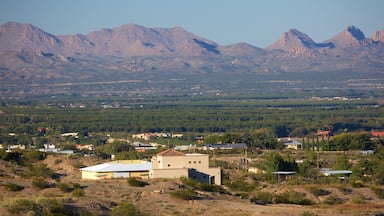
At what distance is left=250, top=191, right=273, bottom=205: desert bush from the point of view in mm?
47156

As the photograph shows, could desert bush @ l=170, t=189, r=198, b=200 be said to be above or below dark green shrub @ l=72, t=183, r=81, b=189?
below

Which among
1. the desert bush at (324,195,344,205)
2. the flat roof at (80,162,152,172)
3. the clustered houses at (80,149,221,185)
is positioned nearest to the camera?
the desert bush at (324,195,344,205)

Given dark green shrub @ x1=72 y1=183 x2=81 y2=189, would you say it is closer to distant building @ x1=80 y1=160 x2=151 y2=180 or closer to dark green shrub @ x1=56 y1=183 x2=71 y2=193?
dark green shrub @ x1=56 y1=183 x2=71 y2=193

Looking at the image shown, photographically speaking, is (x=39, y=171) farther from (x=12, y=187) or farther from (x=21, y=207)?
(x=21, y=207)

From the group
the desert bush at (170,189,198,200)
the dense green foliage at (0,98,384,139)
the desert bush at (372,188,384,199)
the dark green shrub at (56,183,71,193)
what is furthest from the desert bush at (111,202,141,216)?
the dense green foliage at (0,98,384,139)

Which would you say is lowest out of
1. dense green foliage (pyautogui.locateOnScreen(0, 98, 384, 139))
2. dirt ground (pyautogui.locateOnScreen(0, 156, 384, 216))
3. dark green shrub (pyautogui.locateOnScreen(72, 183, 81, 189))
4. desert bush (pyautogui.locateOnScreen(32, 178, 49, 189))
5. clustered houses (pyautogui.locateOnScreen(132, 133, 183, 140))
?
clustered houses (pyautogui.locateOnScreen(132, 133, 183, 140))

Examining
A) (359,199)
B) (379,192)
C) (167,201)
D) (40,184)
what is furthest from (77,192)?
(379,192)

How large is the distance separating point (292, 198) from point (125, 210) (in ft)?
35.4

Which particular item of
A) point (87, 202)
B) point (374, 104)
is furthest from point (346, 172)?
point (374, 104)

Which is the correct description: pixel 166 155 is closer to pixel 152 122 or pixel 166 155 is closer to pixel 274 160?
pixel 274 160

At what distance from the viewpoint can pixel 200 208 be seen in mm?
42406

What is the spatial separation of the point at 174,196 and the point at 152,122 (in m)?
82.7

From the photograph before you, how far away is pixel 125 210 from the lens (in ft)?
131

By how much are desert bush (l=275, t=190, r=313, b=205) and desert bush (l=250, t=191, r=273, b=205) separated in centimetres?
30
